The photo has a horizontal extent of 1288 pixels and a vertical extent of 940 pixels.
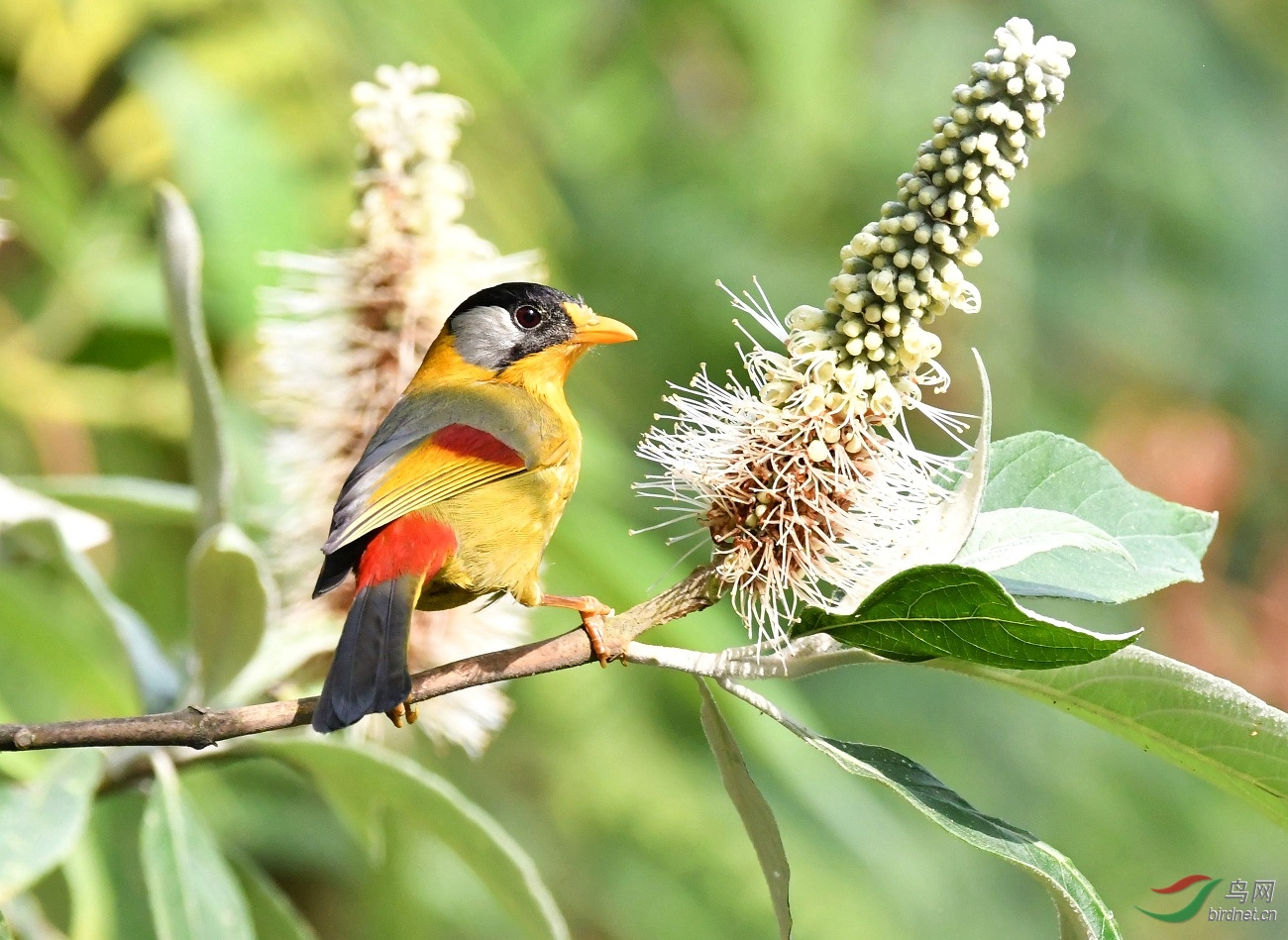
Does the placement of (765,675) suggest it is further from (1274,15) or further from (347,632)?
(1274,15)

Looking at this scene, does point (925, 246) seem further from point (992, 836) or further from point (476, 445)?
point (476, 445)

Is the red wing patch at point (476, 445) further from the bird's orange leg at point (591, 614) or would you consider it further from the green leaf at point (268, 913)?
the green leaf at point (268, 913)

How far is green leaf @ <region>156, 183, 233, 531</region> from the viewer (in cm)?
199

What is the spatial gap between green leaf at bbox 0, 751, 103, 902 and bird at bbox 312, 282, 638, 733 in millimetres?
419

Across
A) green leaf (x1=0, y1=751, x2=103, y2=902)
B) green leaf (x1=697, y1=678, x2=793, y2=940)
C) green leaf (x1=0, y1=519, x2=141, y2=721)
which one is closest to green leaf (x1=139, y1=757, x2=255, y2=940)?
green leaf (x1=0, y1=751, x2=103, y2=902)

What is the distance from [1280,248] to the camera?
5.67 meters

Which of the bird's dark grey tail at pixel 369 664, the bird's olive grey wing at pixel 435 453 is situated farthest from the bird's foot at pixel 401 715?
the bird's olive grey wing at pixel 435 453

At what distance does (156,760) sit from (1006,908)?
157 inches

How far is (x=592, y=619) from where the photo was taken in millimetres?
→ 1498

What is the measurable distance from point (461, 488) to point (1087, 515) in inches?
33.3

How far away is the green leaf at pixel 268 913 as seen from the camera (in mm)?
2209

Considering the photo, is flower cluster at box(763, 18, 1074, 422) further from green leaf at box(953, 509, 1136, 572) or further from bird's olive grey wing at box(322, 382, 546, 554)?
bird's olive grey wing at box(322, 382, 546, 554)

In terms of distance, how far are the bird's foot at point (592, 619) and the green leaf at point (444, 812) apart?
32 cm

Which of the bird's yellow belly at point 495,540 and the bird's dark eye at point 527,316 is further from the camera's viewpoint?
the bird's dark eye at point 527,316
